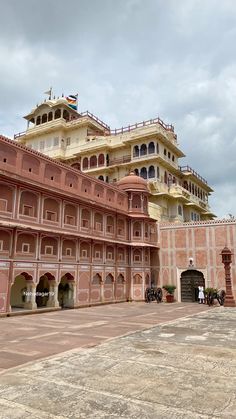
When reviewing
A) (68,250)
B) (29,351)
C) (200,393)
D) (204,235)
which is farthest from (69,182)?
(200,393)

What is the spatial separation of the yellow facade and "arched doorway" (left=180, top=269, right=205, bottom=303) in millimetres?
6886

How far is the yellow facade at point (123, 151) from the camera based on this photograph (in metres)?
36.4

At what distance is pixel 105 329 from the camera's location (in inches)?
502

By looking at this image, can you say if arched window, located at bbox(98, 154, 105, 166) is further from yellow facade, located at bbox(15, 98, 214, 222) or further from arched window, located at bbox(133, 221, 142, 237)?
arched window, located at bbox(133, 221, 142, 237)

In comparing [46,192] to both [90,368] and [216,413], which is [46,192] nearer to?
[90,368]

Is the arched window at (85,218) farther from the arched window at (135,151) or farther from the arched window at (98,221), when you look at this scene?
the arched window at (135,151)

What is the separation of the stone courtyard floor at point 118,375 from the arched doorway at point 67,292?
36.2ft

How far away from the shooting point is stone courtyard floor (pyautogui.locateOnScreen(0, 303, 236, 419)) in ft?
15.9

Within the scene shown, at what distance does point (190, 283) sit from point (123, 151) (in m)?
17.8

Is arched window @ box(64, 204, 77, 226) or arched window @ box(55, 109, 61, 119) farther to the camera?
arched window @ box(55, 109, 61, 119)

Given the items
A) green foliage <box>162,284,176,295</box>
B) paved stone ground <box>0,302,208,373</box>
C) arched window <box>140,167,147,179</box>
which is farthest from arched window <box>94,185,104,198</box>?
paved stone ground <box>0,302,208,373</box>

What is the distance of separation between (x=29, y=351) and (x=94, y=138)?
3458 cm

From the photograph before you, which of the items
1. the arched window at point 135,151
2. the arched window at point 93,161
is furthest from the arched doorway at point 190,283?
the arched window at point 93,161

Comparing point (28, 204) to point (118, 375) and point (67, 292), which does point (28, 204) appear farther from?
point (118, 375)
